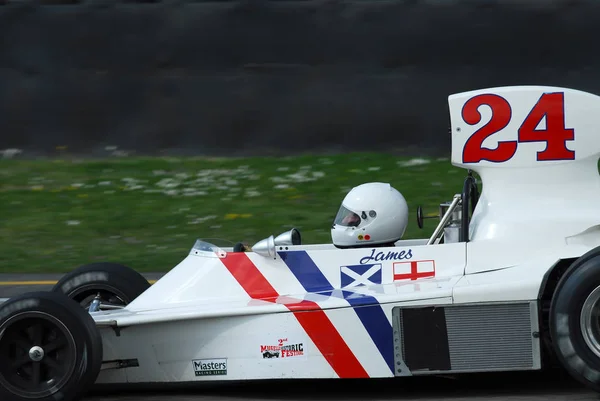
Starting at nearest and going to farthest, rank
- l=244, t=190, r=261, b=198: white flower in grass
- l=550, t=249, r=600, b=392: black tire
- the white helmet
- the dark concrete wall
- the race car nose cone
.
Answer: l=550, t=249, r=600, b=392: black tire
the race car nose cone
the white helmet
the dark concrete wall
l=244, t=190, r=261, b=198: white flower in grass

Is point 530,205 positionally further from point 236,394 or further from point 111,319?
point 111,319

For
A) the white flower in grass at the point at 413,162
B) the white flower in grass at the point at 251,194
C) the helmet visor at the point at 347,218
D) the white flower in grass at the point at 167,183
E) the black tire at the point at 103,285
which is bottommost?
the black tire at the point at 103,285

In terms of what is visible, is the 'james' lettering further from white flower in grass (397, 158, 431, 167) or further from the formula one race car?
white flower in grass (397, 158, 431, 167)

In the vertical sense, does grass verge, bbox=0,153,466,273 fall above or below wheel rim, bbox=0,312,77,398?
above

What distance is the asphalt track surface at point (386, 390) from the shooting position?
5.77 metres

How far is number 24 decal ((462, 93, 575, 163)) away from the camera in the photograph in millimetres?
6242

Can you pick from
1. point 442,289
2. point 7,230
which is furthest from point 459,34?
point 442,289

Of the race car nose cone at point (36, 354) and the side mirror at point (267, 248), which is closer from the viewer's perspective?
the race car nose cone at point (36, 354)

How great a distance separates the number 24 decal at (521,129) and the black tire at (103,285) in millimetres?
2432

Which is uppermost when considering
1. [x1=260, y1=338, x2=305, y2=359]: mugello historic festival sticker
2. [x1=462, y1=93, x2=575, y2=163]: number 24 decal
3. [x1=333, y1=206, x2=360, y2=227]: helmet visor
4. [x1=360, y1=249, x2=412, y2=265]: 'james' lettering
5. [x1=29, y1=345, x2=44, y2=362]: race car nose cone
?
[x1=462, y1=93, x2=575, y2=163]: number 24 decal

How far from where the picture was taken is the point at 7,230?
1148 centimetres

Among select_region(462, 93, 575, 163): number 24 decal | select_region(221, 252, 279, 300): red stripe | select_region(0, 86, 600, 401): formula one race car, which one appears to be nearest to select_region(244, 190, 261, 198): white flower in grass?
select_region(0, 86, 600, 401): formula one race car

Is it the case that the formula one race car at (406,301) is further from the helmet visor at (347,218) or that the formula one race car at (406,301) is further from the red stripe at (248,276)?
the helmet visor at (347,218)

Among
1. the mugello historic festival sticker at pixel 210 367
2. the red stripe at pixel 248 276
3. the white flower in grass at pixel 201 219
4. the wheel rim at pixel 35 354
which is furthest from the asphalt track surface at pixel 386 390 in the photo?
the white flower in grass at pixel 201 219
